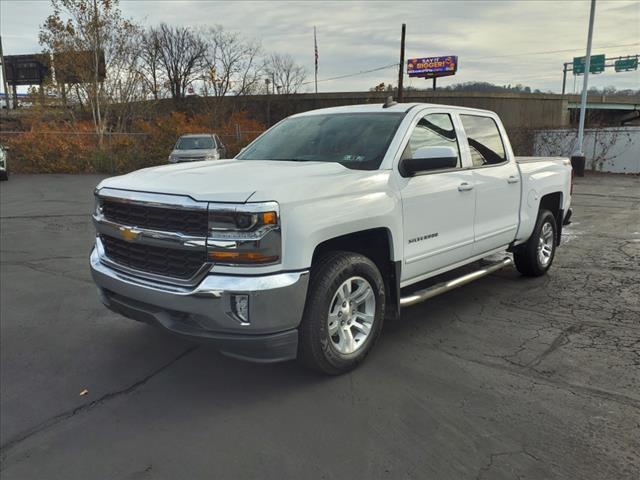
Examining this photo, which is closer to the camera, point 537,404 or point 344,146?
point 537,404

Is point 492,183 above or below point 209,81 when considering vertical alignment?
below

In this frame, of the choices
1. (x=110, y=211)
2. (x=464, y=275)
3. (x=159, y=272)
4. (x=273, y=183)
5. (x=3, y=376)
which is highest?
(x=273, y=183)

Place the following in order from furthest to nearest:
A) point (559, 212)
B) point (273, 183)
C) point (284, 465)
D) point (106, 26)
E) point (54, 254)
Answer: point (106, 26) → point (54, 254) → point (559, 212) → point (273, 183) → point (284, 465)

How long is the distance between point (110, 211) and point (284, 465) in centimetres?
224

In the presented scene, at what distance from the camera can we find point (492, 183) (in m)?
5.04

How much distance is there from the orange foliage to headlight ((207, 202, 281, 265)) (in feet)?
68.8

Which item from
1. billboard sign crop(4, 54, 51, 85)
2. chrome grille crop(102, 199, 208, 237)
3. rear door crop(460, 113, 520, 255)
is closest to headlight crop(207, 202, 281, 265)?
chrome grille crop(102, 199, 208, 237)

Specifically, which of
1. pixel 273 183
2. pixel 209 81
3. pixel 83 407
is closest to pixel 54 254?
pixel 83 407

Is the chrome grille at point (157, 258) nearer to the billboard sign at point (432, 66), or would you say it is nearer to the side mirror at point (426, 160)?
the side mirror at point (426, 160)

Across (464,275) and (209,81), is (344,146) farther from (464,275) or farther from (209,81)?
(209,81)

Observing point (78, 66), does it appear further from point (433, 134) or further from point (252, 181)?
point (252, 181)

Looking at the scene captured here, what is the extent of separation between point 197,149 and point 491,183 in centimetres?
1445

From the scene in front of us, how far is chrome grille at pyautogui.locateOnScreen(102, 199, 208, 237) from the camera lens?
3.12 metres

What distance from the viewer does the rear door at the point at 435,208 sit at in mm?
4059
